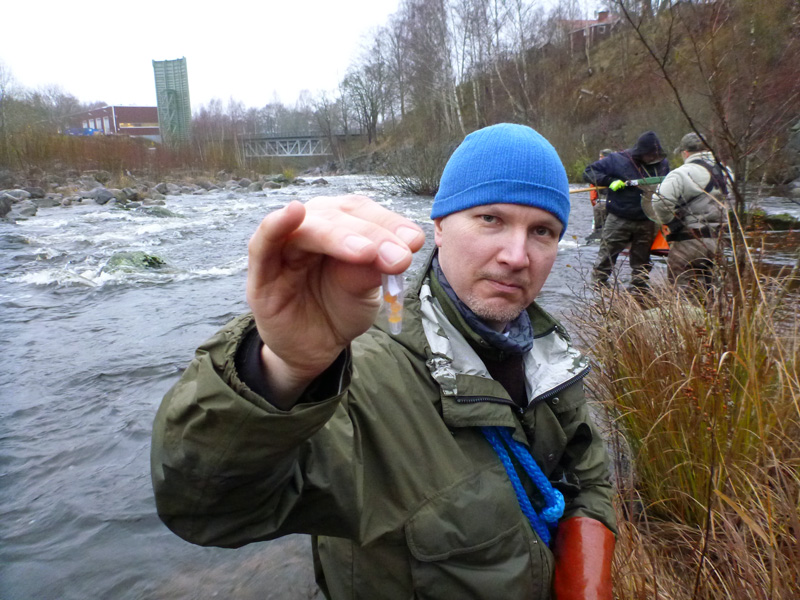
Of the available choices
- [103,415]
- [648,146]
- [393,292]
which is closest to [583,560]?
[393,292]

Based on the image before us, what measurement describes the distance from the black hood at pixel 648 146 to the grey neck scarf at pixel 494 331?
244 inches

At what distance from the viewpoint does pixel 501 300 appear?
69.4 inches

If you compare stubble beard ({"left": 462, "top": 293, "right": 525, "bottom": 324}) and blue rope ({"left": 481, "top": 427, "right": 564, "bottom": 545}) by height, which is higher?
stubble beard ({"left": 462, "top": 293, "right": 525, "bottom": 324})

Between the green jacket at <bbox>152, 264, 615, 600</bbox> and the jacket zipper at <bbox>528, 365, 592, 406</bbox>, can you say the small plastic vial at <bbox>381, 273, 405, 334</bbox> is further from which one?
the jacket zipper at <bbox>528, 365, 592, 406</bbox>

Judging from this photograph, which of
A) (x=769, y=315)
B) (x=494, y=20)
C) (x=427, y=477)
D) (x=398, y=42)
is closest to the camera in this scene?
(x=427, y=477)

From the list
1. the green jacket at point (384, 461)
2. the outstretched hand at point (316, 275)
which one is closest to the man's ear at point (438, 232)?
the green jacket at point (384, 461)

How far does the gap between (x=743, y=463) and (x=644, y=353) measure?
972mm

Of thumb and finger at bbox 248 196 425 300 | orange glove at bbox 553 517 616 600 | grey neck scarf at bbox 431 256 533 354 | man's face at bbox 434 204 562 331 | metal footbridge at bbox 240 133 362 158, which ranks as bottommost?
orange glove at bbox 553 517 616 600

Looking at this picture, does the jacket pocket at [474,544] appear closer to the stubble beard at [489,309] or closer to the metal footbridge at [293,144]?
the stubble beard at [489,309]

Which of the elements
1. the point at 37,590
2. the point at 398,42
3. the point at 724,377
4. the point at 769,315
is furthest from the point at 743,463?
the point at 398,42

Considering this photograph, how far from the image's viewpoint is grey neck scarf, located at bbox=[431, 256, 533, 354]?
1.73m

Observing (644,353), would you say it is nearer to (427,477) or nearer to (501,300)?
(501,300)

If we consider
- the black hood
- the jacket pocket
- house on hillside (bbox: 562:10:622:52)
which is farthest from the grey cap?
house on hillside (bbox: 562:10:622:52)

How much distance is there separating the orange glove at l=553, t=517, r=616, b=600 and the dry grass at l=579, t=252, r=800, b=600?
182mm
